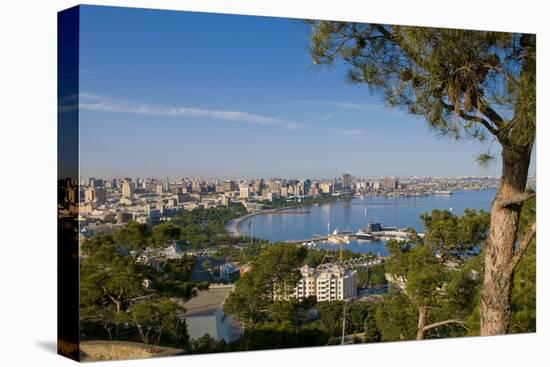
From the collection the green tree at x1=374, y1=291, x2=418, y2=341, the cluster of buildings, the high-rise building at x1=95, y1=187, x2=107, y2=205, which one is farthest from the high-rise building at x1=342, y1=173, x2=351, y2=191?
the high-rise building at x1=95, y1=187, x2=107, y2=205

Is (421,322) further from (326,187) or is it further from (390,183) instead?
(326,187)

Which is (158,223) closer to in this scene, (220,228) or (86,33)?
(220,228)

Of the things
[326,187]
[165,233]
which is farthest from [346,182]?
[165,233]

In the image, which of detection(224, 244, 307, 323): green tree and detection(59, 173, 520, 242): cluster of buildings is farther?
detection(224, 244, 307, 323): green tree

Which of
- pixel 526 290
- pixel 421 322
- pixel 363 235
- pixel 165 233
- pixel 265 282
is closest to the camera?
pixel 165 233

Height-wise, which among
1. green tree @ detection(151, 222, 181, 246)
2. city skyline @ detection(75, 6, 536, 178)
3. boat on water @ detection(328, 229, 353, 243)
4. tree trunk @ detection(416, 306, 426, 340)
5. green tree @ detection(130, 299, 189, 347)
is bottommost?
tree trunk @ detection(416, 306, 426, 340)

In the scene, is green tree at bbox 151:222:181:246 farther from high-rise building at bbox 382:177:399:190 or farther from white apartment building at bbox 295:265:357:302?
high-rise building at bbox 382:177:399:190

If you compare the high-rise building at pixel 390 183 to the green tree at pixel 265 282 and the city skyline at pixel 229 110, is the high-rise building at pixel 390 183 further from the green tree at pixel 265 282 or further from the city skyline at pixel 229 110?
the green tree at pixel 265 282
